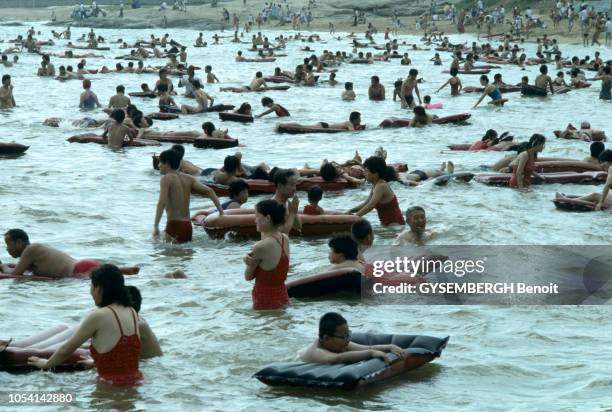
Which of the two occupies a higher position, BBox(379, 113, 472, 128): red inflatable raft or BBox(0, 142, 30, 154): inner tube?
BBox(379, 113, 472, 128): red inflatable raft

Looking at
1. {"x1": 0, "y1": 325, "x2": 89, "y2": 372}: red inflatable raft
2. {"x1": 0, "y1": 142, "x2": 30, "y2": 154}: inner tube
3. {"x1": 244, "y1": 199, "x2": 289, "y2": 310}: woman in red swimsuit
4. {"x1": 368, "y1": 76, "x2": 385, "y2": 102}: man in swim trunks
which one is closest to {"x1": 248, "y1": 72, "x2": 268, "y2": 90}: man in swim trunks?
{"x1": 368, "y1": 76, "x2": 385, "y2": 102}: man in swim trunks

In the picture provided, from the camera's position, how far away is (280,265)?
928 cm

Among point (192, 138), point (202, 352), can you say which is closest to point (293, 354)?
point (202, 352)

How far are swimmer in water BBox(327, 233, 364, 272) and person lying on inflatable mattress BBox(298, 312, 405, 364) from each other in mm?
2247

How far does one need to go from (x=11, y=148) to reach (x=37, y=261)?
32.8 ft

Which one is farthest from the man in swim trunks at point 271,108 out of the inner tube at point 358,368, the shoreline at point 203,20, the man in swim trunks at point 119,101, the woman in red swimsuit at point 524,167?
the shoreline at point 203,20

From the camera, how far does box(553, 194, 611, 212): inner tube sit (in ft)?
48.2

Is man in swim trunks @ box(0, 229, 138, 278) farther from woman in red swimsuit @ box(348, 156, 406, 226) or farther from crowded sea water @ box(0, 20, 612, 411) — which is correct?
woman in red swimsuit @ box(348, 156, 406, 226)

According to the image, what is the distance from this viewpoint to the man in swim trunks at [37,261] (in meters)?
10.8

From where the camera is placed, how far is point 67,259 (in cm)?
1115

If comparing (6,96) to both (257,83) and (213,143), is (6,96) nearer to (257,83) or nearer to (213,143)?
(257,83)

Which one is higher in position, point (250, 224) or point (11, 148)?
point (250, 224)

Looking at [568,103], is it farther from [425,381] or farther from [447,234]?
[425,381]

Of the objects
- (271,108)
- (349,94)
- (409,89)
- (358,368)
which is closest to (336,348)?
(358,368)
